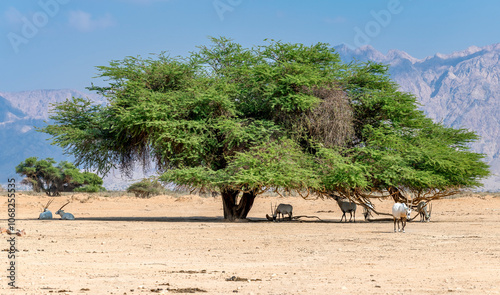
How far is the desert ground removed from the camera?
11266 millimetres

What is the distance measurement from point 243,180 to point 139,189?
47.3m

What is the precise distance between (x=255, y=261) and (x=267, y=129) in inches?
607

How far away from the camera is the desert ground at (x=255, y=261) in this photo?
444 inches

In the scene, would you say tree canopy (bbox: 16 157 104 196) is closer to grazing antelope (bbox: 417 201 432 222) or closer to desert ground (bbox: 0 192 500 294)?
grazing antelope (bbox: 417 201 432 222)

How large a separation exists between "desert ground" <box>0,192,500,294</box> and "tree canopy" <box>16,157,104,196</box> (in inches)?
2351

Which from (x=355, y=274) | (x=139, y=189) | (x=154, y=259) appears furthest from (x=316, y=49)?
(x=139, y=189)

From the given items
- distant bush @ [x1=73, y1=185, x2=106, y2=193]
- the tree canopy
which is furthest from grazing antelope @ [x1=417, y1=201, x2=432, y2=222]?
the tree canopy

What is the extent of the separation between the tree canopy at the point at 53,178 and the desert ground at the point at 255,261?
2351 inches

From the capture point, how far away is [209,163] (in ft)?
100

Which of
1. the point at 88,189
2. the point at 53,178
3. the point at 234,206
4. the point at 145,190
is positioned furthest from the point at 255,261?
the point at 53,178

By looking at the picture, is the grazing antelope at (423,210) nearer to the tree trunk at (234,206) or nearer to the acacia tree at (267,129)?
the acacia tree at (267,129)

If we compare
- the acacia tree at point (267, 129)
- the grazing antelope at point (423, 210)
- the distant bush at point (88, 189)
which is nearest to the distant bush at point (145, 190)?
the distant bush at point (88, 189)

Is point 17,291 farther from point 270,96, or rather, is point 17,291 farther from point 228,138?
point 270,96

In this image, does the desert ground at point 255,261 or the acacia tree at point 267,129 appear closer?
the desert ground at point 255,261
